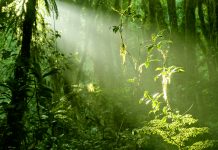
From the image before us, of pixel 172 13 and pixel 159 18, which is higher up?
pixel 172 13

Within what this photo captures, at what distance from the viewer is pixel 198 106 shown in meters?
7.72

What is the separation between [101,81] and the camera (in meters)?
8.24

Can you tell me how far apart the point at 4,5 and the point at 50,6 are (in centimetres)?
60

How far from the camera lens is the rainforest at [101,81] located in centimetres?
332

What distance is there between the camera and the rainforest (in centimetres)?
332

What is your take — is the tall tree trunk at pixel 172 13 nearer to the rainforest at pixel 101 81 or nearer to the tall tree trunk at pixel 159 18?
the rainforest at pixel 101 81

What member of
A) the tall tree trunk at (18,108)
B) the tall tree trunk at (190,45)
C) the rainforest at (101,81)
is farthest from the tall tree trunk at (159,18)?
the tall tree trunk at (18,108)

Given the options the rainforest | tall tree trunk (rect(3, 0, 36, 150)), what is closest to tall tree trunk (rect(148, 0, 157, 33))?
the rainforest

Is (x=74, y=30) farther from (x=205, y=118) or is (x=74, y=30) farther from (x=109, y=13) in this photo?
(x=205, y=118)

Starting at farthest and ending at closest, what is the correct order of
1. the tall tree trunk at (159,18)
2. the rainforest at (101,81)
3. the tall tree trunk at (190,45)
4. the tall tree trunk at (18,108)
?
the tall tree trunk at (190,45) < the tall tree trunk at (159,18) < the rainforest at (101,81) < the tall tree trunk at (18,108)

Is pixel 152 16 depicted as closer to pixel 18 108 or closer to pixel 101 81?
pixel 101 81

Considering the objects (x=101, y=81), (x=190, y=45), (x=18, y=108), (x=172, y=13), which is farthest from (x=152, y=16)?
(x=18, y=108)

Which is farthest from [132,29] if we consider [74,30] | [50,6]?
[50,6]

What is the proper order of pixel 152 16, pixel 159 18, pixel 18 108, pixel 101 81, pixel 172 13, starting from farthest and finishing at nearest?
1. pixel 101 81
2. pixel 172 13
3. pixel 152 16
4. pixel 159 18
5. pixel 18 108
